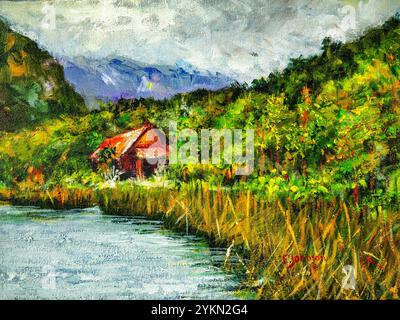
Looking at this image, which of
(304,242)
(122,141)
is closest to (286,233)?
(304,242)

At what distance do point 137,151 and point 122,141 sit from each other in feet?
0.70

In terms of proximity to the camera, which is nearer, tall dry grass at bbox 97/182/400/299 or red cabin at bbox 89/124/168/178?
tall dry grass at bbox 97/182/400/299

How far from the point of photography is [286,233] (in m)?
4.10

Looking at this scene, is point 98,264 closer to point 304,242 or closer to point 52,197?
point 52,197

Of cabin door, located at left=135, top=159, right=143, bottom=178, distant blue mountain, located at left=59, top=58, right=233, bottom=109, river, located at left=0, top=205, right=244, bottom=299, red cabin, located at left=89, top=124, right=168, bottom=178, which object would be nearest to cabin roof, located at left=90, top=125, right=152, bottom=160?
red cabin, located at left=89, top=124, right=168, bottom=178

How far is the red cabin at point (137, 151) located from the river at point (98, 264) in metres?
0.55

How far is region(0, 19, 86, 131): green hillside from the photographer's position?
16.3 feet

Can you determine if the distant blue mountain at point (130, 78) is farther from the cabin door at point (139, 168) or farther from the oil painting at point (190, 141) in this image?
the cabin door at point (139, 168)

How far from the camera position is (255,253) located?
165 inches

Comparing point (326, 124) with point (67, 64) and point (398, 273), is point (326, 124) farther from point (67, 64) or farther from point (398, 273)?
point (67, 64)

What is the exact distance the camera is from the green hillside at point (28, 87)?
4.96m

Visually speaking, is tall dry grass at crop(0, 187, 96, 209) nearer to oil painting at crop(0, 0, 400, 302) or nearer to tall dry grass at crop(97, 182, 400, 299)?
oil painting at crop(0, 0, 400, 302)

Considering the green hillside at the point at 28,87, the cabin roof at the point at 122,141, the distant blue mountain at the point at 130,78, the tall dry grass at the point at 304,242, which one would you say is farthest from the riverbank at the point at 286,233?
the distant blue mountain at the point at 130,78

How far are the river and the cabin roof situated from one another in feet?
2.10
